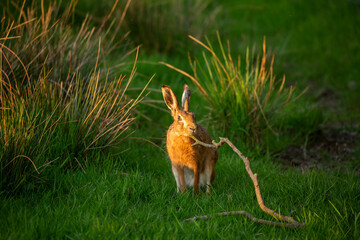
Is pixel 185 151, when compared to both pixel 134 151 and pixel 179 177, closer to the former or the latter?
pixel 179 177

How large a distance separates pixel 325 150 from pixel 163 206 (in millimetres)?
2804

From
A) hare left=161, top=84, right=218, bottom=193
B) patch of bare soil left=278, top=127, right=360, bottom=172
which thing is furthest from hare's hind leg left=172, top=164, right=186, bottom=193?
patch of bare soil left=278, top=127, right=360, bottom=172

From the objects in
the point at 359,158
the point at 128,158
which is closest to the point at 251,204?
the point at 128,158

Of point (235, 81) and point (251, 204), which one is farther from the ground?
point (235, 81)

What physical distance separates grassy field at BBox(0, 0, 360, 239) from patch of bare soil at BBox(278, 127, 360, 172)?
1 cm

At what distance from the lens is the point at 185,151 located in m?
3.93

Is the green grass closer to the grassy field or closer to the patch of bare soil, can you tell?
the grassy field

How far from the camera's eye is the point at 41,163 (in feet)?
12.7

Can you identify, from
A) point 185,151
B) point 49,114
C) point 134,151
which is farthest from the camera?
point 134,151

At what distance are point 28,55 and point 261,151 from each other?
9.48 ft

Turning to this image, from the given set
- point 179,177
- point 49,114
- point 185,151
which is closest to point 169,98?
point 185,151

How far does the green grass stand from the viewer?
320 centimetres

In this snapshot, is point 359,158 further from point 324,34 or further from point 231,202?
point 324,34

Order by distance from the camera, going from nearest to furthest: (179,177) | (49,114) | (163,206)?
1. (163,206)
2. (179,177)
3. (49,114)
